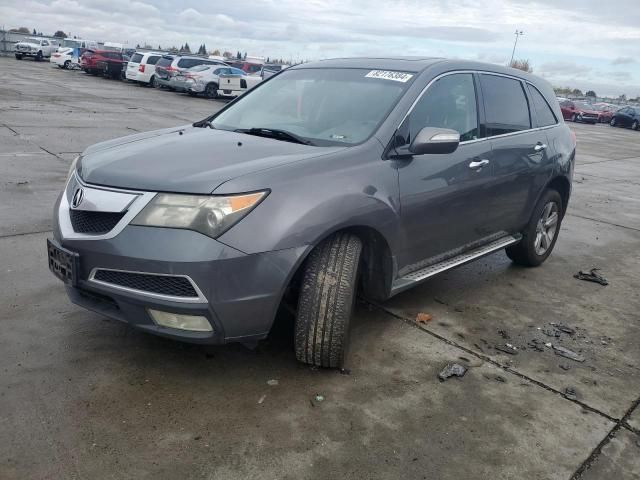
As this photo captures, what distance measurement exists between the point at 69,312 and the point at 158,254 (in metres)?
1.45

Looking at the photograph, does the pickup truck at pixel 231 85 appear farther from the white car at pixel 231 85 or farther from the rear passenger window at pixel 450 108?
the rear passenger window at pixel 450 108

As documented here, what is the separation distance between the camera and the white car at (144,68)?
95.0 ft

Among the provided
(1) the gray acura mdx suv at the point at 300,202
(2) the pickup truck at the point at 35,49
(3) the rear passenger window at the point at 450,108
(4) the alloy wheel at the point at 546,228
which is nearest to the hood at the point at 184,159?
(1) the gray acura mdx suv at the point at 300,202

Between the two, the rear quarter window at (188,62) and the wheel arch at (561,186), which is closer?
the wheel arch at (561,186)

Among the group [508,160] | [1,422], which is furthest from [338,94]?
[1,422]

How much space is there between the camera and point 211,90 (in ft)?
86.1

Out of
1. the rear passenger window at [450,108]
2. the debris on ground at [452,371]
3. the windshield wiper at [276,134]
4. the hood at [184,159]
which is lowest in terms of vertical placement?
the debris on ground at [452,371]

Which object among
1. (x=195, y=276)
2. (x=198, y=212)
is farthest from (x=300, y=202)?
(x=195, y=276)

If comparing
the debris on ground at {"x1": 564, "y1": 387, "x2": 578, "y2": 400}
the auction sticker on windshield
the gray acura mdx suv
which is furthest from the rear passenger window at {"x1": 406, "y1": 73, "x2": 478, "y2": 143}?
the debris on ground at {"x1": 564, "y1": 387, "x2": 578, "y2": 400}

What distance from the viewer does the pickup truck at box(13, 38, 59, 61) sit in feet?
145

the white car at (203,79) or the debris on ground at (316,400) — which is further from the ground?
the white car at (203,79)

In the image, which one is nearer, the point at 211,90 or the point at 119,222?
the point at 119,222

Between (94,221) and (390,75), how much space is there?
2149 millimetres

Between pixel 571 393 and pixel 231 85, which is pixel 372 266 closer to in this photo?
pixel 571 393
